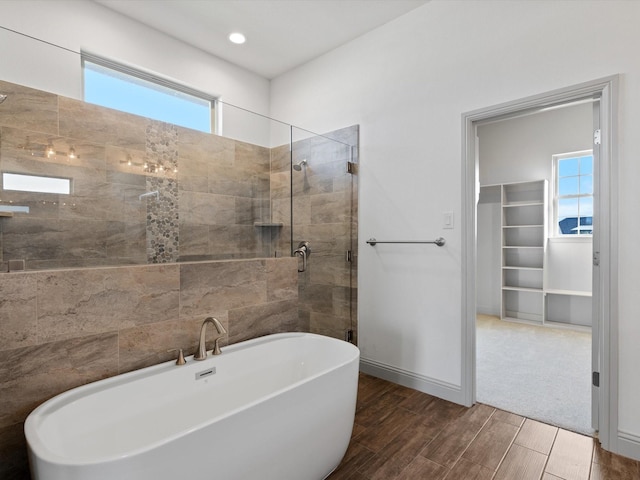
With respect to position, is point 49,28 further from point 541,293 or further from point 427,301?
point 541,293

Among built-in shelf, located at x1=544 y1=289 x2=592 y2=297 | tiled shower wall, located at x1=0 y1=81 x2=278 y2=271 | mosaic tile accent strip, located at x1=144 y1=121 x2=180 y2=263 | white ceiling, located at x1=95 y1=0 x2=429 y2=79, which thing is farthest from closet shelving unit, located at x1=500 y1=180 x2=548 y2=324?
mosaic tile accent strip, located at x1=144 y1=121 x2=180 y2=263

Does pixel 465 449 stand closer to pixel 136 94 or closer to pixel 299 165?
pixel 299 165

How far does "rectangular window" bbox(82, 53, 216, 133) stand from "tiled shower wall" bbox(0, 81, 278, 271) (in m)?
0.12

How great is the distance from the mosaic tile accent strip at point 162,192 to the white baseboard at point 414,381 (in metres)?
1.83

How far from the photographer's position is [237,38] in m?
3.03

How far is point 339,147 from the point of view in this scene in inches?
119

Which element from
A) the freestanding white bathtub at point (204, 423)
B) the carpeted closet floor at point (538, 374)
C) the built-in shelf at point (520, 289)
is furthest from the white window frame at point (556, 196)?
the freestanding white bathtub at point (204, 423)

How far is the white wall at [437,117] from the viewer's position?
179 cm

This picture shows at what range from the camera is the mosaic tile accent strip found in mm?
2201

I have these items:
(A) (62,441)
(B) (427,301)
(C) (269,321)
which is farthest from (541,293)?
(A) (62,441)

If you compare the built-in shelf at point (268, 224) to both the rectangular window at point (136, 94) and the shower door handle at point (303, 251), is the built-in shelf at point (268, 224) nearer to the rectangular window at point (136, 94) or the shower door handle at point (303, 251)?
the shower door handle at point (303, 251)

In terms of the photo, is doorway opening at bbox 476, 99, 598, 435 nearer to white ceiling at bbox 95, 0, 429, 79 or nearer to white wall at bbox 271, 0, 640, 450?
white wall at bbox 271, 0, 640, 450

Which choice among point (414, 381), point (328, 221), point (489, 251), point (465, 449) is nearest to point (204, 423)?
point (465, 449)

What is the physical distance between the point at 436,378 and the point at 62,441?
2.21 meters
